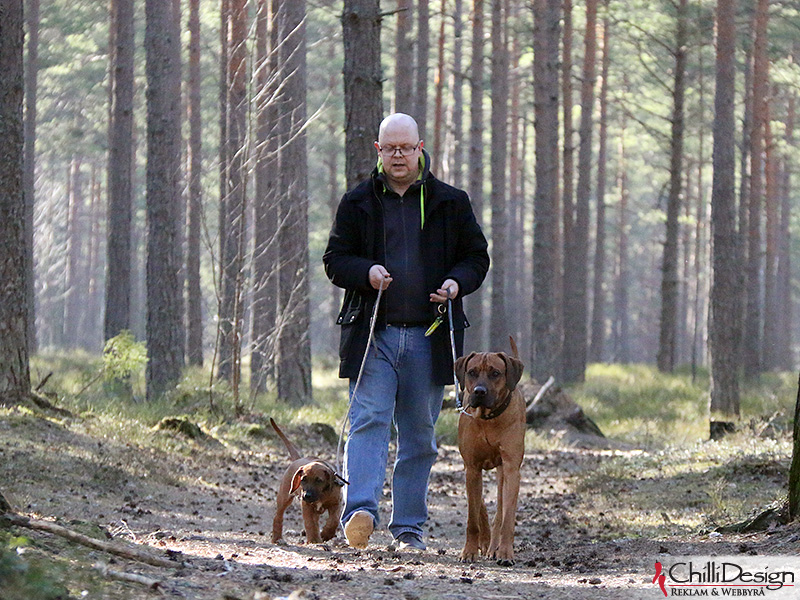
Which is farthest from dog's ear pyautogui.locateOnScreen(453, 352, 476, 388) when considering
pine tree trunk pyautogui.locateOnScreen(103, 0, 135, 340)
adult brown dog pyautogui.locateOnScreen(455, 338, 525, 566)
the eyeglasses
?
pine tree trunk pyautogui.locateOnScreen(103, 0, 135, 340)

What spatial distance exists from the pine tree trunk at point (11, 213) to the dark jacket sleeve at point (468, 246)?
4.96m

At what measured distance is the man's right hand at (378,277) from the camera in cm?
576

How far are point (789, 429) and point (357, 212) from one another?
8.09 meters

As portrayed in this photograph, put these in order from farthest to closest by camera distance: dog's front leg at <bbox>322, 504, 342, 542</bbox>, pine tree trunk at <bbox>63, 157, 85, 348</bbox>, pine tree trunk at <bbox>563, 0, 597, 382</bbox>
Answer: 1. pine tree trunk at <bbox>63, 157, 85, 348</bbox>
2. pine tree trunk at <bbox>563, 0, 597, 382</bbox>
3. dog's front leg at <bbox>322, 504, 342, 542</bbox>

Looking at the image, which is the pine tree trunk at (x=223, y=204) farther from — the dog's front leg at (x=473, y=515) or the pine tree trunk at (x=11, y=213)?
the dog's front leg at (x=473, y=515)

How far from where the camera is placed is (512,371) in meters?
5.90

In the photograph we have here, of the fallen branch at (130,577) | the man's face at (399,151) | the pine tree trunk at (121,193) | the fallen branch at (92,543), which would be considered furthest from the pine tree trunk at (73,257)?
the fallen branch at (130,577)

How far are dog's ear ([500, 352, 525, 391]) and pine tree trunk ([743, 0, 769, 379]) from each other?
19376mm

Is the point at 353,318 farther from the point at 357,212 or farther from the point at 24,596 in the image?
the point at 24,596

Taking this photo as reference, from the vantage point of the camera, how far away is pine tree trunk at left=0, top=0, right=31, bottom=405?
9.34 meters

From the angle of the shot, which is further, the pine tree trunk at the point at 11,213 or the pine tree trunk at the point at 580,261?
the pine tree trunk at the point at 580,261

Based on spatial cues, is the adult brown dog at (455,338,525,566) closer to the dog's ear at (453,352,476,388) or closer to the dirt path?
the dog's ear at (453,352,476,388)

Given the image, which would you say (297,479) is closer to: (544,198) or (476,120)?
(544,198)

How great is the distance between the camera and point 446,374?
6074mm
